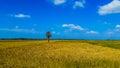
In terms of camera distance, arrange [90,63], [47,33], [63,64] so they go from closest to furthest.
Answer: [63,64]
[90,63]
[47,33]

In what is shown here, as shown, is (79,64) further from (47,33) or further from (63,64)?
(47,33)

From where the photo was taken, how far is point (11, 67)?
10.4 meters

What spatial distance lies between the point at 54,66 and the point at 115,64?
2995mm

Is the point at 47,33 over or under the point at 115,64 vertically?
over

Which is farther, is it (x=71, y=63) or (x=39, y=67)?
(x=71, y=63)

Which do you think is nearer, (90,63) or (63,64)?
(63,64)

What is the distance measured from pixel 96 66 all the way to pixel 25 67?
3160mm

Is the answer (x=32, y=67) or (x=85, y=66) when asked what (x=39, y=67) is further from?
(x=85, y=66)

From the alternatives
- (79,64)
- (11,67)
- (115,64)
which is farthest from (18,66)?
(115,64)

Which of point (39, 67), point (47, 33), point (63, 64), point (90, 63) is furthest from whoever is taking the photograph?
point (47, 33)

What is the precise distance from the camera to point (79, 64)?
1128 centimetres

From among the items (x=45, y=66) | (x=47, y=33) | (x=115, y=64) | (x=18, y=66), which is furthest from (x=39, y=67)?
(x=47, y=33)

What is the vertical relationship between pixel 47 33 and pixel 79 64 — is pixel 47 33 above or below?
above

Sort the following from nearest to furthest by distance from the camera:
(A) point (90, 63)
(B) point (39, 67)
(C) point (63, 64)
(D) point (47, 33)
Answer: (B) point (39, 67), (C) point (63, 64), (A) point (90, 63), (D) point (47, 33)
